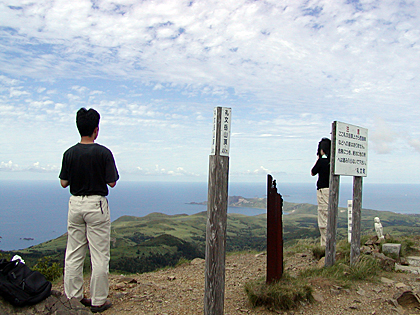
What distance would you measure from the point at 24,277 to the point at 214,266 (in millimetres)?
2130

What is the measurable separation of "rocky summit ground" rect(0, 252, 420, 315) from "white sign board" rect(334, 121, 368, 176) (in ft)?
7.12

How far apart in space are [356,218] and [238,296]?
135 inches

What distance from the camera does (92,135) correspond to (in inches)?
162

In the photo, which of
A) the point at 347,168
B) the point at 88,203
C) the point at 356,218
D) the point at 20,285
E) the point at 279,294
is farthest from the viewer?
the point at 356,218

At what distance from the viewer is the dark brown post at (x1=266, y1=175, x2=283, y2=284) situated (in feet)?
16.6

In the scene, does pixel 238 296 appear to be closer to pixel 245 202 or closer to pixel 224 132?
pixel 224 132

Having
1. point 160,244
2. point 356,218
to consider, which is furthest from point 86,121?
point 160,244

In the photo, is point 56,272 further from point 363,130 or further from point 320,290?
point 363,130

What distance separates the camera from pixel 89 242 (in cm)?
407

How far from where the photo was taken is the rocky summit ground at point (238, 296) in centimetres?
462

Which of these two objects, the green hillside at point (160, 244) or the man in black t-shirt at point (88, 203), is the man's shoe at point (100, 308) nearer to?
the man in black t-shirt at point (88, 203)

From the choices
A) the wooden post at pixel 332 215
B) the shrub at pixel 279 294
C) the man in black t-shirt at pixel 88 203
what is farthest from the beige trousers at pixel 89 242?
the wooden post at pixel 332 215

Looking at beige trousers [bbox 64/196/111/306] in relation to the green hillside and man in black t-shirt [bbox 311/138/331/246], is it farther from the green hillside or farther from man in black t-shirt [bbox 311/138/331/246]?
man in black t-shirt [bbox 311/138/331/246]

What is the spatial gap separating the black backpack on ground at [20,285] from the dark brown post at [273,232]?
3139 millimetres
